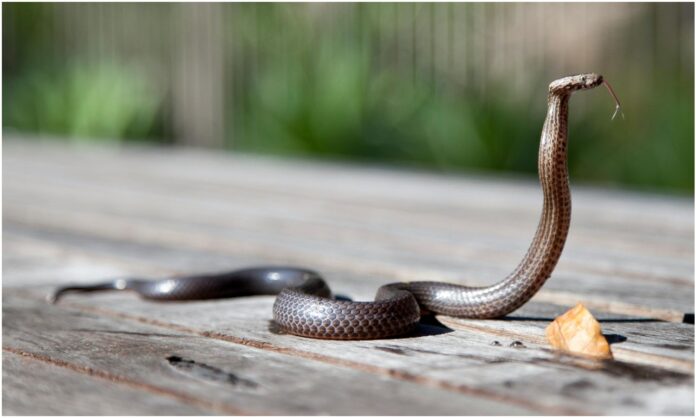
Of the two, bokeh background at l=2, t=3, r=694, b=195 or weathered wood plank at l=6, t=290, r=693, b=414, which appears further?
bokeh background at l=2, t=3, r=694, b=195

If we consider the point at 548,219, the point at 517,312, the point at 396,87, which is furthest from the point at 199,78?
the point at 548,219

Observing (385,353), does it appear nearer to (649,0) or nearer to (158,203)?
(158,203)

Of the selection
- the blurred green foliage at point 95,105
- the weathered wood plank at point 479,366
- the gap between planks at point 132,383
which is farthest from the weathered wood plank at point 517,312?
the blurred green foliage at point 95,105

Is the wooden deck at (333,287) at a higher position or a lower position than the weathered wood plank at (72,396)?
higher

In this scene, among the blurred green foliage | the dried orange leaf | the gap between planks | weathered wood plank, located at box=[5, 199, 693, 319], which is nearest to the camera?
the gap between planks

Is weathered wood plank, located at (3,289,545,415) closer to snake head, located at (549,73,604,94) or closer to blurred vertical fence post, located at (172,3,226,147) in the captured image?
snake head, located at (549,73,604,94)

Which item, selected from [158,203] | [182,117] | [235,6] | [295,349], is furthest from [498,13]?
[295,349]

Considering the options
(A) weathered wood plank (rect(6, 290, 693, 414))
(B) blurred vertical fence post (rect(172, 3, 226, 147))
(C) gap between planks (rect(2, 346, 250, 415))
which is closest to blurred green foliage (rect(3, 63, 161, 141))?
(B) blurred vertical fence post (rect(172, 3, 226, 147))

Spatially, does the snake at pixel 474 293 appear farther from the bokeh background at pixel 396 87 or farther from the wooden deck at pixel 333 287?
the bokeh background at pixel 396 87
